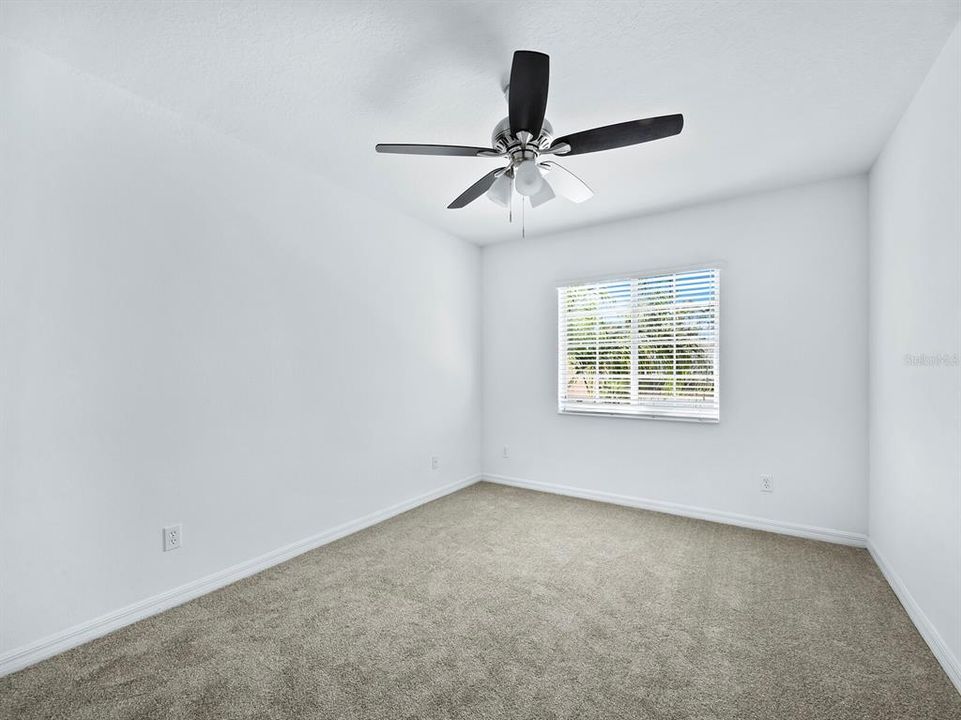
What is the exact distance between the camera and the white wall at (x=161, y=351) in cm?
191

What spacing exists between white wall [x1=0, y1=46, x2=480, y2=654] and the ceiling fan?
47.5 inches

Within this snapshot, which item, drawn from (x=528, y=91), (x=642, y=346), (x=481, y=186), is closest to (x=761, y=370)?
(x=642, y=346)

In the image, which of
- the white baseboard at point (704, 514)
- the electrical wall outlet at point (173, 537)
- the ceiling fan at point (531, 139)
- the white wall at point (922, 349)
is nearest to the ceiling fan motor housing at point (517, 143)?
the ceiling fan at point (531, 139)

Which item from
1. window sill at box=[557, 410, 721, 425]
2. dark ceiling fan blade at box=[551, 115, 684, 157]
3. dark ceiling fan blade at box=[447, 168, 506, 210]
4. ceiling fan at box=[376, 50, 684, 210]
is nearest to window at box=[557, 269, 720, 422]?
window sill at box=[557, 410, 721, 425]

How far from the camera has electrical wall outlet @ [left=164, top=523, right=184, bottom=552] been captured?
7.64 ft

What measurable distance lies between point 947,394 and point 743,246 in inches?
74.2

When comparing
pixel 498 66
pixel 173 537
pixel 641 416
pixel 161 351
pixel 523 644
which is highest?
pixel 498 66

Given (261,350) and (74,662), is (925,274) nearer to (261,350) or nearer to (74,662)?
(261,350)

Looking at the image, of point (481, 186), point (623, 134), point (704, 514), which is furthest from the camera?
point (704, 514)

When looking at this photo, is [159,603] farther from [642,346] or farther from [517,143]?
[642,346]

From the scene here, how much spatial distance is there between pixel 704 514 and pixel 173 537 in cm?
352

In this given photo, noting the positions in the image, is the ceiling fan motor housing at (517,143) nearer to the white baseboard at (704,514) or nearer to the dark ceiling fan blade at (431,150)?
the dark ceiling fan blade at (431,150)

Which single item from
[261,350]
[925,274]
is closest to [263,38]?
[261,350]

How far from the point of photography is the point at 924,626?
2.04 metres
